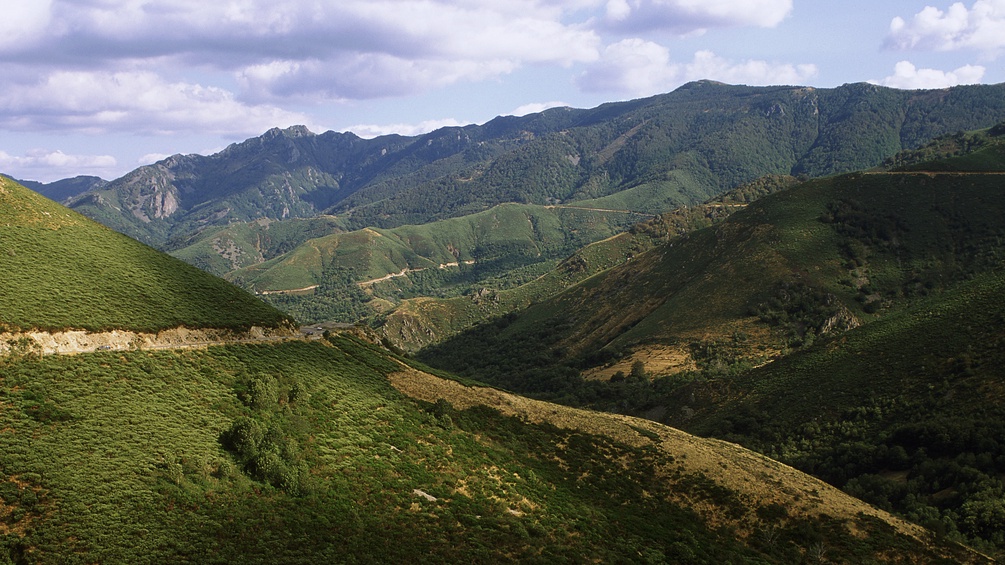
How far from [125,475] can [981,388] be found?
104 meters

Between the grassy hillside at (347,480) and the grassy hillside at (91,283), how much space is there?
5266 millimetres

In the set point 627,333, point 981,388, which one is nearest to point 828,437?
point 981,388

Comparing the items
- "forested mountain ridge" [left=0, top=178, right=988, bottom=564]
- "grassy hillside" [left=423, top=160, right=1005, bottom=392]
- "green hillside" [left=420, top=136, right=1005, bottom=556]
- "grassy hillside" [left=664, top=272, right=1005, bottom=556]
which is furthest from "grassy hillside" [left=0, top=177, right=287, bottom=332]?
"grassy hillside" [left=423, top=160, right=1005, bottom=392]

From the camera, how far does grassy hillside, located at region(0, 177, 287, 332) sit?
5291 centimetres

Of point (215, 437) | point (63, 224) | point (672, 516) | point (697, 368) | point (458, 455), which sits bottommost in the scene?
point (697, 368)

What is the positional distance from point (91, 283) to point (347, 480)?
37.0 m

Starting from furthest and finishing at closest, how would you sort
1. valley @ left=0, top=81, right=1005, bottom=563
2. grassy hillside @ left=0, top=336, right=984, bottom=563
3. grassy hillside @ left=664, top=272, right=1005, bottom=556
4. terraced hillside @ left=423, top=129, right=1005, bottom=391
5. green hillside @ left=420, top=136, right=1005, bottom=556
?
terraced hillside @ left=423, top=129, right=1005, bottom=391 < green hillside @ left=420, top=136, right=1005, bottom=556 < grassy hillside @ left=664, top=272, right=1005, bottom=556 < valley @ left=0, top=81, right=1005, bottom=563 < grassy hillside @ left=0, top=336, right=984, bottom=563

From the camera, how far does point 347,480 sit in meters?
46.0

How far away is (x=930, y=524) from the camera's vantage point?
58125 millimetres

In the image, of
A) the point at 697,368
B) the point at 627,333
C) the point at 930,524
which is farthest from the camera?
the point at 627,333

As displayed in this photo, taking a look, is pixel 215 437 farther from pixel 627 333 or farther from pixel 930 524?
pixel 627 333

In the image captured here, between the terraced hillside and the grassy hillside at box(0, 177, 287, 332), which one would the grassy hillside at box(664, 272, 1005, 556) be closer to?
the terraced hillside

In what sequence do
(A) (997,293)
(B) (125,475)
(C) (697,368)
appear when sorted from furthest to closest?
1. (C) (697,368)
2. (A) (997,293)
3. (B) (125,475)

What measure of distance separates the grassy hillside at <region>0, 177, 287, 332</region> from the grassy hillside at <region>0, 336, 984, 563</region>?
5266mm
